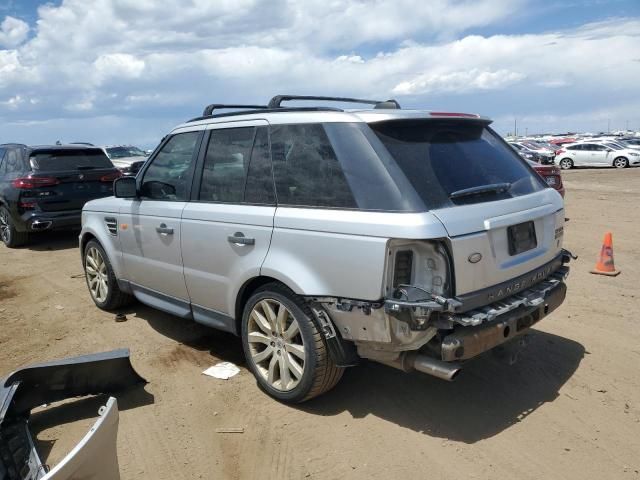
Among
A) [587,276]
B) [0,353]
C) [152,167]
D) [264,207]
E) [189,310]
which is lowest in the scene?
[587,276]

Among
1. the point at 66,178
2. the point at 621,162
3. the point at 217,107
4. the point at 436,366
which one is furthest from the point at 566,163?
the point at 436,366

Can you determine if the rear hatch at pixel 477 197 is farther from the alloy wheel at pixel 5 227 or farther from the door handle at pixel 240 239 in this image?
the alloy wheel at pixel 5 227

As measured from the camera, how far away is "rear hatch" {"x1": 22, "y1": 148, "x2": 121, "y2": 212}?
31.0 feet

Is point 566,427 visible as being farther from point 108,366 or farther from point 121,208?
point 121,208

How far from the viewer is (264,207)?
11.9 feet

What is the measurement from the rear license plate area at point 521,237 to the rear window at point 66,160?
28.6ft

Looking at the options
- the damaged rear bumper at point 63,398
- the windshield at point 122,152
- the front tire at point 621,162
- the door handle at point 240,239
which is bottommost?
the front tire at point 621,162

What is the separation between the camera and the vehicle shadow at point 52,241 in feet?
32.7

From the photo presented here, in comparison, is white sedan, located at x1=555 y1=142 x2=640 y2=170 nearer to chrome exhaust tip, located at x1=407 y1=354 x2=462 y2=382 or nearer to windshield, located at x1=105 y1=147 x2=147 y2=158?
windshield, located at x1=105 y1=147 x2=147 y2=158

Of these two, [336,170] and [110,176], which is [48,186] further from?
[336,170]

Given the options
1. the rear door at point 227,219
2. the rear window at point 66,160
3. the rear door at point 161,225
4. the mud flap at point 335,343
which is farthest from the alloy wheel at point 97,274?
the rear window at point 66,160

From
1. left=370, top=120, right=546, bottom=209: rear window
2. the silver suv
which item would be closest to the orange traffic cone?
the silver suv

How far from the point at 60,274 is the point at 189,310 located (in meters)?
4.38

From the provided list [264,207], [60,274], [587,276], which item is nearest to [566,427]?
[264,207]
